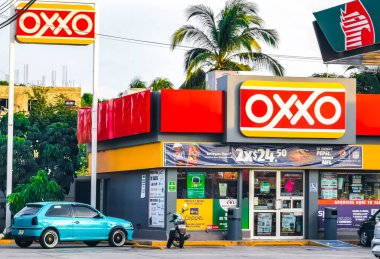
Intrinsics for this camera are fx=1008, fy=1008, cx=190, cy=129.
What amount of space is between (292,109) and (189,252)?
329 inches

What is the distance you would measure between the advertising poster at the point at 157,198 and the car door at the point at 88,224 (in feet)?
11.0

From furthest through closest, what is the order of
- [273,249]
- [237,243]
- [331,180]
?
[331,180], [237,243], [273,249]

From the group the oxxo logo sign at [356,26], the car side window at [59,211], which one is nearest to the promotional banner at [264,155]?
the oxxo logo sign at [356,26]

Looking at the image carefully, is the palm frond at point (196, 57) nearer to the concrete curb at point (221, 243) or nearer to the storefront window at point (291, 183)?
the storefront window at point (291, 183)

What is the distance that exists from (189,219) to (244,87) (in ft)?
16.6

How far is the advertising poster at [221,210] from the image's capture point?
118 ft

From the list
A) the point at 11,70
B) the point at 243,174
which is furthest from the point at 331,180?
the point at 11,70

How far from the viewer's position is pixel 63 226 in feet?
105

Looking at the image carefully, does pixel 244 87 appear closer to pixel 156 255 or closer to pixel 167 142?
pixel 167 142

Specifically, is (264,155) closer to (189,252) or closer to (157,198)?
(157,198)

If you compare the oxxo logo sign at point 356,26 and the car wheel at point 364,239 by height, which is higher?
the oxxo logo sign at point 356,26

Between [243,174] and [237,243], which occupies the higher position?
[243,174]

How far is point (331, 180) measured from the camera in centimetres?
3762

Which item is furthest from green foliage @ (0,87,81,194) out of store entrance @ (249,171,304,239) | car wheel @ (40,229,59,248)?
car wheel @ (40,229,59,248)
